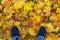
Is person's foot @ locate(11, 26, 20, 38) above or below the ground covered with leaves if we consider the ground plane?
below

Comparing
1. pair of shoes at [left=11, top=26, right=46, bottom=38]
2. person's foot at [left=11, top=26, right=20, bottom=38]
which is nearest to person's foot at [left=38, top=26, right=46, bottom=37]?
pair of shoes at [left=11, top=26, right=46, bottom=38]

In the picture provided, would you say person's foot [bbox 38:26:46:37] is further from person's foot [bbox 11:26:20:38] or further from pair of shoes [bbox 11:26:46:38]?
person's foot [bbox 11:26:20:38]

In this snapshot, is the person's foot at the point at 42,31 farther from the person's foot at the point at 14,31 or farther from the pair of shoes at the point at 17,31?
the person's foot at the point at 14,31

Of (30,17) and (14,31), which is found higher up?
(30,17)

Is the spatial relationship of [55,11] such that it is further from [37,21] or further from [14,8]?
[14,8]

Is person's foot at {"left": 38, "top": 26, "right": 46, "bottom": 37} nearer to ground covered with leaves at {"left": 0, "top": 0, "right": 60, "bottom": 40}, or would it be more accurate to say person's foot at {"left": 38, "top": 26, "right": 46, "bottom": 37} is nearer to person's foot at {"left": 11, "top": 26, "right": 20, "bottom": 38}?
ground covered with leaves at {"left": 0, "top": 0, "right": 60, "bottom": 40}

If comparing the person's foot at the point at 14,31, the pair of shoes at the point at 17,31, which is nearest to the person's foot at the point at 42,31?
the pair of shoes at the point at 17,31

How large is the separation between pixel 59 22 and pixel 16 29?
0.45m

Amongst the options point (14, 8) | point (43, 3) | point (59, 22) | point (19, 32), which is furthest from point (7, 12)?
point (59, 22)

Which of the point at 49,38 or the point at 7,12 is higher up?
the point at 7,12

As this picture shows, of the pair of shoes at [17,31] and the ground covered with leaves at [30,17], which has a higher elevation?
the ground covered with leaves at [30,17]

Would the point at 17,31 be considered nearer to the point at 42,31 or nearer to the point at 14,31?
the point at 14,31

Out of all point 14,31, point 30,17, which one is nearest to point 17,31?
point 14,31

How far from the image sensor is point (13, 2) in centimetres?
223
